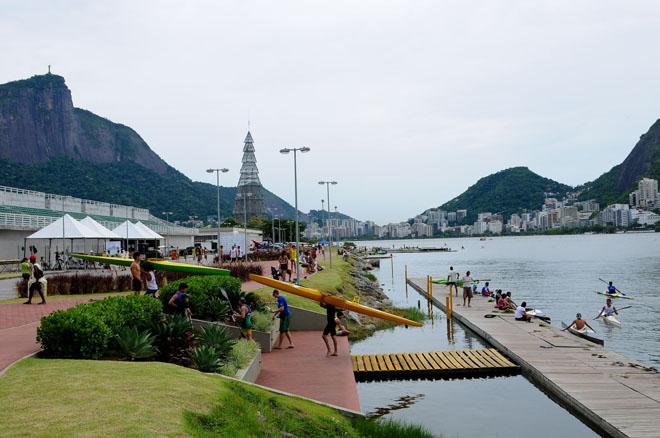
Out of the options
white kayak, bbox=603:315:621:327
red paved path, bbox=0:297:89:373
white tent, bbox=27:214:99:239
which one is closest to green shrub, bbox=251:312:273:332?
red paved path, bbox=0:297:89:373

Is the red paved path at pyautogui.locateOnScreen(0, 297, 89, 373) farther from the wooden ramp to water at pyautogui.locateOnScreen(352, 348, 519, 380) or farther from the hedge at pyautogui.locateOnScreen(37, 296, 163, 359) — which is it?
the wooden ramp to water at pyautogui.locateOnScreen(352, 348, 519, 380)

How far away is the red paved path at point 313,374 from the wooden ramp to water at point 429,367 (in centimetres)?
89

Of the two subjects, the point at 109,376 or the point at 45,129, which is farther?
the point at 45,129

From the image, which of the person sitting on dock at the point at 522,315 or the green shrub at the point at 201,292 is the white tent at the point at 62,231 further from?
the person sitting on dock at the point at 522,315

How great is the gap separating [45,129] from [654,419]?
197 meters

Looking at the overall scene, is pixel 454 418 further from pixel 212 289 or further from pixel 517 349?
pixel 212 289

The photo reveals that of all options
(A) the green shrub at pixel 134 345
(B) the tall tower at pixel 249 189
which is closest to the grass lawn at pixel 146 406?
(A) the green shrub at pixel 134 345

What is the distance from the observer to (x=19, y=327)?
16.9m

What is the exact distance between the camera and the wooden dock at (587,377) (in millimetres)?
12836

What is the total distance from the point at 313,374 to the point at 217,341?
10.1 ft

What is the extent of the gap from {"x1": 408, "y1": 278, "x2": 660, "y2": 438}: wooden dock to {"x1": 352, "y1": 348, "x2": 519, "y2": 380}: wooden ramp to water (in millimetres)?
765

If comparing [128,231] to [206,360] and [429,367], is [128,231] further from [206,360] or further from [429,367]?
[206,360]

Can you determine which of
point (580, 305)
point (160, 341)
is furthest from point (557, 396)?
point (580, 305)

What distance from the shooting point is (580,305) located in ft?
139
